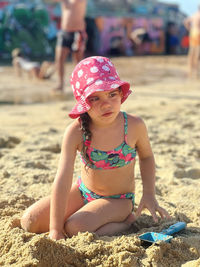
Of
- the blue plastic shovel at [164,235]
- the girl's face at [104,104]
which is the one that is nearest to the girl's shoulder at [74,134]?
the girl's face at [104,104]

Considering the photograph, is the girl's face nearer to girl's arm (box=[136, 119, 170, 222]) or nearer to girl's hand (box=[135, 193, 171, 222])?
girl's arm (box=[136, 119, 170, 222])

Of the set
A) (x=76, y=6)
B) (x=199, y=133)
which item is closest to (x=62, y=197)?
(x=199, y=133)

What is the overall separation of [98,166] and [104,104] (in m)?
0.38

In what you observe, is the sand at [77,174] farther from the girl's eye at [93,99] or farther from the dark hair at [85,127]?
the girl's eye at [93,99]

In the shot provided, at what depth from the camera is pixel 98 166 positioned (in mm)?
2328

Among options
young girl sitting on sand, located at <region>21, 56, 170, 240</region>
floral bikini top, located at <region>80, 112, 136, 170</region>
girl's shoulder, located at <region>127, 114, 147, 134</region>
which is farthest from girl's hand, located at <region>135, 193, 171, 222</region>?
girl's shoulder, located at <region>127, 114, 147, 134</region>

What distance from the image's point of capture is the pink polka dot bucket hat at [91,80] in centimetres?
211

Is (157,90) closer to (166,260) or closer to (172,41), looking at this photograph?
(166,260)

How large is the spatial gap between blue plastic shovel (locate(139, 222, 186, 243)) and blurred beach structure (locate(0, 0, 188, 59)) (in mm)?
13733

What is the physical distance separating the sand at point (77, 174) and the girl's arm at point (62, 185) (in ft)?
0.53

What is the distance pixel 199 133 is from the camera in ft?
14.0

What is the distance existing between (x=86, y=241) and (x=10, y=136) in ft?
7.54

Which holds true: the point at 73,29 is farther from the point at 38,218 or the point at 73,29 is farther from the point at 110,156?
the point at 38,218

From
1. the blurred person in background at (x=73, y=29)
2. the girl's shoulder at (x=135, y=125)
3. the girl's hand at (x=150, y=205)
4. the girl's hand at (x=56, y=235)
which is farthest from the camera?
the blurred person in background at (x=73, y=29)
